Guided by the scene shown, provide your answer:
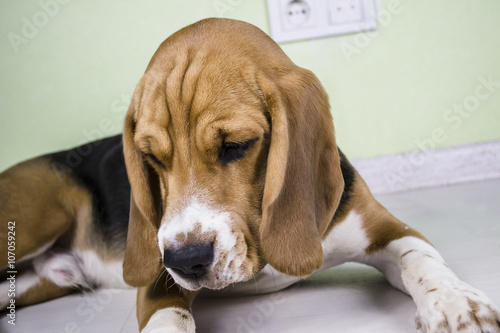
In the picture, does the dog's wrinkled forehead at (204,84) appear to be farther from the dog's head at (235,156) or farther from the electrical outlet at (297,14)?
the electrical outlet at (297,14)

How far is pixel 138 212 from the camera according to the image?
2062mm

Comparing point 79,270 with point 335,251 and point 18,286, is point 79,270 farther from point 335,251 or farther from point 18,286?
point 335,251

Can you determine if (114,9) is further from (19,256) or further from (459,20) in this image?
(459,20)

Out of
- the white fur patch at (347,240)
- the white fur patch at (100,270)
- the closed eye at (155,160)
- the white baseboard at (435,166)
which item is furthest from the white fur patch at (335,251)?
the white baseboard at (435,166)

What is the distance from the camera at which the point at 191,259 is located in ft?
5.01

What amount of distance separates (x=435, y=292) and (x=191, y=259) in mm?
807

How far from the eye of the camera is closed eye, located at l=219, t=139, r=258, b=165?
1.73m

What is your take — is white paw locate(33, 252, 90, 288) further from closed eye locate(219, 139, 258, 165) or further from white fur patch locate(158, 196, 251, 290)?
closed eye locate(219, 139, 258, 165)

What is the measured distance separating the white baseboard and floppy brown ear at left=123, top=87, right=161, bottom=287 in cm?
241

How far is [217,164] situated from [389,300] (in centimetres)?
86

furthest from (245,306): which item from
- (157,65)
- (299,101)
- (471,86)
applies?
(471,86)

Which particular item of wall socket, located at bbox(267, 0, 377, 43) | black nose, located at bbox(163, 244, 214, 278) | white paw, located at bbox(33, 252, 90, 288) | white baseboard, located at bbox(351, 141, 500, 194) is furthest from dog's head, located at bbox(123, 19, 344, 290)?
white baseboard, located at bbox(351, 141, 500, 194)

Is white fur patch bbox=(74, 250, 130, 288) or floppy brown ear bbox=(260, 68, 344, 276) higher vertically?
floppy brown ear bbox=(260, 68, 344, 276)

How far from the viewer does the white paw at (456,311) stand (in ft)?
4.91
